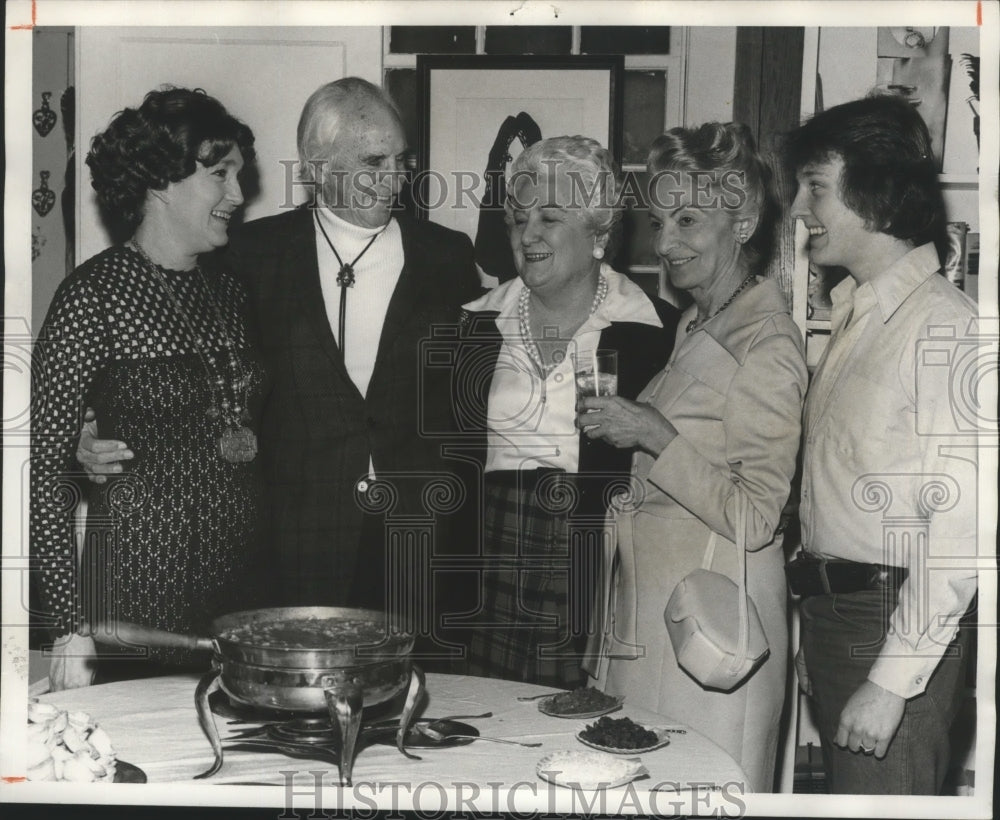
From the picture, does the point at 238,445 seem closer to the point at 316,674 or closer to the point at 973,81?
the point at 316,674

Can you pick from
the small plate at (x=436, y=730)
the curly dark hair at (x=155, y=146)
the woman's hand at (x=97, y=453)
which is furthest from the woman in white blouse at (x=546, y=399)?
the woman's hand at (x=97, y=453)

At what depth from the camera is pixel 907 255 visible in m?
2.86

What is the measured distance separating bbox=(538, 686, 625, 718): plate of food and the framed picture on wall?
1085mm

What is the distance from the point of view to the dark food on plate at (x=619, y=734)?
2.49 metres

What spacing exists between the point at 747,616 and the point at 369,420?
3.49ft

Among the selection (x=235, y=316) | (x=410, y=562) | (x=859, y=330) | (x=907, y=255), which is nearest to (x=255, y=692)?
(x=410, y=562)

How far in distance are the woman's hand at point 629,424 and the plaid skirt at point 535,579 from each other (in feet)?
0.56

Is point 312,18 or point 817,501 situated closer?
point 817,501

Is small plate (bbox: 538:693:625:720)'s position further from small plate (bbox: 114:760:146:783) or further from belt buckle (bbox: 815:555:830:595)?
small plate (bbox: 114:760:146:783)

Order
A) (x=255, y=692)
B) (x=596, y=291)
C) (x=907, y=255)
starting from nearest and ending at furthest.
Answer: (x=255, y=692) < (x=907, y=255) < (x=596, y=291)

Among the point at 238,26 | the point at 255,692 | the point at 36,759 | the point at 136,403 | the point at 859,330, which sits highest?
the point at 238,26

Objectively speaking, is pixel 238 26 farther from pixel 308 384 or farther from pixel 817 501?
pixel 817 501

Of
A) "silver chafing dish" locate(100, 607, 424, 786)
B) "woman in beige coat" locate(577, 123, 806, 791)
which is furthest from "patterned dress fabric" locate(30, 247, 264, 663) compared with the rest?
"woman in beige coat" locate(577, 123, 806, 791)

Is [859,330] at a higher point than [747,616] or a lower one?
higher
